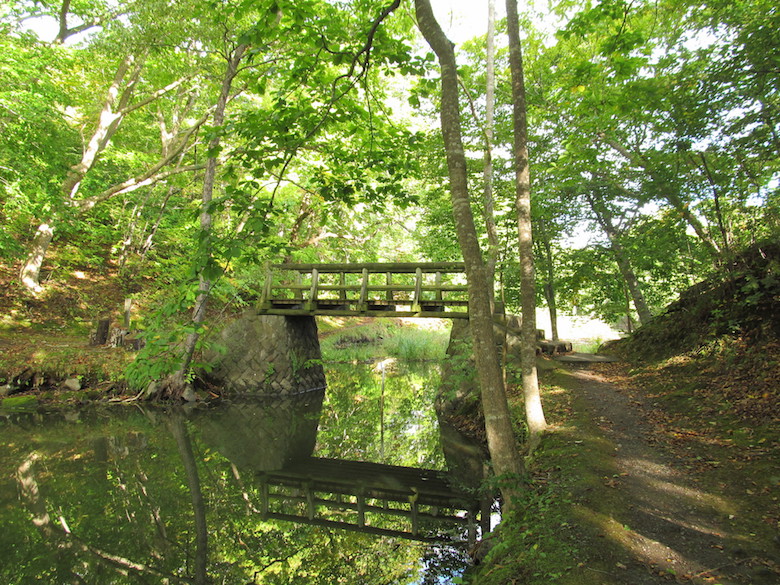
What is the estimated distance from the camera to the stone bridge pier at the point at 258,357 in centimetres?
1252

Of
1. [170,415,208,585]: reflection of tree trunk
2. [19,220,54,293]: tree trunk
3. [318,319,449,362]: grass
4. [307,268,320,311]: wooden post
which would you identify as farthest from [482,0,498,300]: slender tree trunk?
[19,220,54,293]: tree trunk

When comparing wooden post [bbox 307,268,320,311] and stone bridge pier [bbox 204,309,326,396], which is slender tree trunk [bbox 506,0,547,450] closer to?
wooden post [bbox 307,268,320,311]

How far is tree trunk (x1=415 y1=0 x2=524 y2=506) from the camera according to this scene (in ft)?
13.0

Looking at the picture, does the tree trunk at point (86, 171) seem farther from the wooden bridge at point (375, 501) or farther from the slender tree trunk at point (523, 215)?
the slender tree trunk at point (523, 215)

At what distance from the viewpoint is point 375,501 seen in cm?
604

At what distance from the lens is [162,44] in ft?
38.5

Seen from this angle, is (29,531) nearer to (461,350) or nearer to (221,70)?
(461,350)

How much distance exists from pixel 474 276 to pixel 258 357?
396 inches

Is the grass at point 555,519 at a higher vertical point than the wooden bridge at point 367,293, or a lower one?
lower

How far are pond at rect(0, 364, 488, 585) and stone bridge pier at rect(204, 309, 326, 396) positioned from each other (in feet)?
7.76

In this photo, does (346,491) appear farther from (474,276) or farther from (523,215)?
(523,215)

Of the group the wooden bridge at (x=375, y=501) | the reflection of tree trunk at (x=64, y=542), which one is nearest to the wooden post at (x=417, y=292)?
the wooden bridge at (x=375, y=501)

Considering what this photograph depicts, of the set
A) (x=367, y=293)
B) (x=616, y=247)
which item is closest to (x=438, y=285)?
(x=367, y=293)

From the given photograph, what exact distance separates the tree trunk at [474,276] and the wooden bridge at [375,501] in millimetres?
1558
